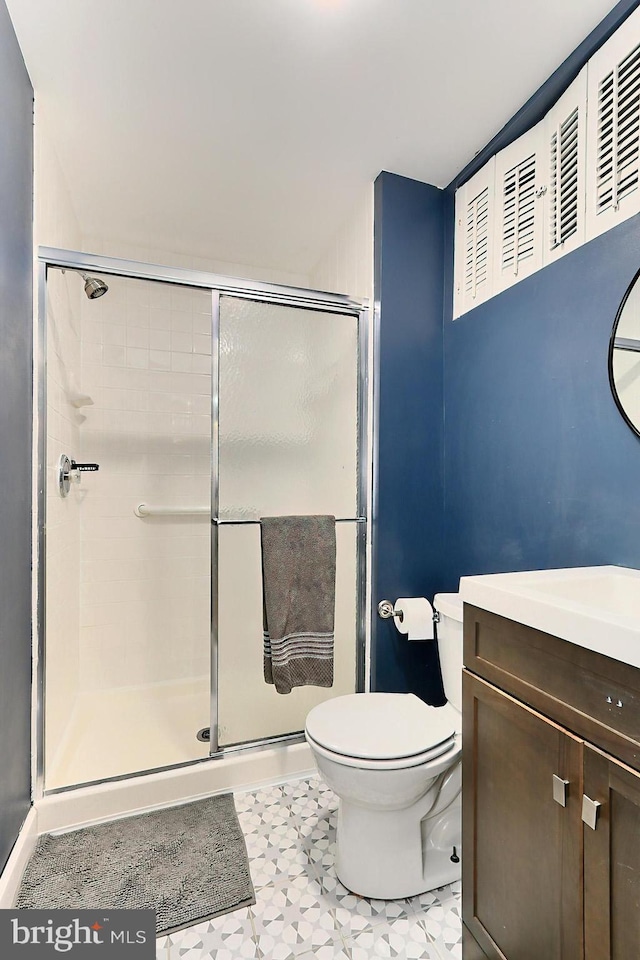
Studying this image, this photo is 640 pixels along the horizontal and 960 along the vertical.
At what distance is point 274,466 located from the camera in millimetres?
1917

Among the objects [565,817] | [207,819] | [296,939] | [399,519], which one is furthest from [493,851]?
[399,519]

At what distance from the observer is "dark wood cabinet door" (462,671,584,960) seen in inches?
33.4

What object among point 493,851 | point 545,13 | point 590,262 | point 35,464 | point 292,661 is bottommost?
point 493,851

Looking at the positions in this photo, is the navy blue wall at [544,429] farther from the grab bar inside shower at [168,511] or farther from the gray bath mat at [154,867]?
the grab bar inside shower at [168,511]

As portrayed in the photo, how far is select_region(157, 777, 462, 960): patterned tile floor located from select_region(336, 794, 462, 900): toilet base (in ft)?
0.10

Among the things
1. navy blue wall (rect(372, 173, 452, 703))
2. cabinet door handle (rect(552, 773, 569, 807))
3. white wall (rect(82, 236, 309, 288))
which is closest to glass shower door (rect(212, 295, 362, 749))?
navy blue wall (rect(372, 173, 452, 703))

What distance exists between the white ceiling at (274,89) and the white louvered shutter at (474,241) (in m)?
0.12

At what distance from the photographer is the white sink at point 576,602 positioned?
776mm

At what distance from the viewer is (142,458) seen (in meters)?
2.64

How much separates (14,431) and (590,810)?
1.59 metres

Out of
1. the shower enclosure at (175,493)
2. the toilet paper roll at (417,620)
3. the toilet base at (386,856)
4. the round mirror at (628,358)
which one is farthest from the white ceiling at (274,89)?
the toilet base at (386,856)

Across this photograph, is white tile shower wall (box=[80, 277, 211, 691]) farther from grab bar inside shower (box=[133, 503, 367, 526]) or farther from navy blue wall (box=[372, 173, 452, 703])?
navy blue wall (box=[372, 173, 452, 703])

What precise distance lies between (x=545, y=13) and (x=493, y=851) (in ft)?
6.73

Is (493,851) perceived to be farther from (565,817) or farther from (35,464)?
(35,464)
